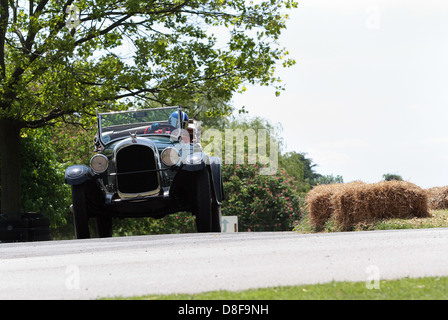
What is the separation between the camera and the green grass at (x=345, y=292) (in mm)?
4812

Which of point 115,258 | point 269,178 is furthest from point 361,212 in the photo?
point 269,178

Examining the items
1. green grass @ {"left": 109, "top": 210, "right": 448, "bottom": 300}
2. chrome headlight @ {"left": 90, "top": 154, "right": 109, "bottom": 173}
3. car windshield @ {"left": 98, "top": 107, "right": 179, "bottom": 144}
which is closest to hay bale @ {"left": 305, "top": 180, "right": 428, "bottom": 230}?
car windshield @ {"left": 98, "top": 107, "right": 179, "bottom": 144}

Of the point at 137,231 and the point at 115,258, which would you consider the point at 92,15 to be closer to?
the point at 115,258

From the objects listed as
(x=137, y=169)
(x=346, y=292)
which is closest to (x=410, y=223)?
(x=137, y=169)

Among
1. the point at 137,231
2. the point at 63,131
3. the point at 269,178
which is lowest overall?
the point at 137,231

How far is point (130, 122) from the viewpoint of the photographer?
14273mm

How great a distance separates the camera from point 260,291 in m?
5.13

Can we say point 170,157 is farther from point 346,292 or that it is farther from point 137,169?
point 346,292

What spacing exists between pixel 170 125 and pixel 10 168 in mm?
7032

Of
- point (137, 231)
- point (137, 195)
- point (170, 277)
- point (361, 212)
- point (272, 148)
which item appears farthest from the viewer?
point (272, 148)

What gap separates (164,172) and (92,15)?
7.64 m

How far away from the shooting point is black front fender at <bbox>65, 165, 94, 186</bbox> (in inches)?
492

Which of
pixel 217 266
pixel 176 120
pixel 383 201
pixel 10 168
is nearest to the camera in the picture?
pixel 217 266

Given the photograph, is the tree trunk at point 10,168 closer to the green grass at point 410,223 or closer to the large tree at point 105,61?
the large tree at point 105,61
